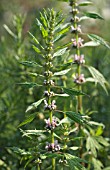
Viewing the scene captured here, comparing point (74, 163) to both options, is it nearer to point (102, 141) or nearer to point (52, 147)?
point (52, 147)

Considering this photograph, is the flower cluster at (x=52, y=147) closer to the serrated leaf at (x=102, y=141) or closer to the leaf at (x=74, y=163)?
the leaf at (x=74, y=163)

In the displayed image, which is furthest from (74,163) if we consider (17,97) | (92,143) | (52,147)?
(17,97)

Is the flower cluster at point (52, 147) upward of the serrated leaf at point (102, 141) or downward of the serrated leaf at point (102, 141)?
upward

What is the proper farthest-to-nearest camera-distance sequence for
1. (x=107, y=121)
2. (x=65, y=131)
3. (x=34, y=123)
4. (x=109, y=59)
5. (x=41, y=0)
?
(x=41, y=0) < (x=109, y=59) < (x=107, y=121) < (x=34, y=123) < (x=65, y=131)

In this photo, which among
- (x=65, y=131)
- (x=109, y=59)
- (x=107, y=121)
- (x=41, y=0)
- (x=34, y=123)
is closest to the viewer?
(x=65, y=131)

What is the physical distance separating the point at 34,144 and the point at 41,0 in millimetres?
2832

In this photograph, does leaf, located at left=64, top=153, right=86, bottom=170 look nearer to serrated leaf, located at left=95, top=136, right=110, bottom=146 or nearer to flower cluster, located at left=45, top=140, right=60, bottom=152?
flower cluster, located at left=45, top=140, right=60, bottom=152

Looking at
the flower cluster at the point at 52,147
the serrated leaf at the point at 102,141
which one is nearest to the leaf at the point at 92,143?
the serrated leaf at the point at 102,141

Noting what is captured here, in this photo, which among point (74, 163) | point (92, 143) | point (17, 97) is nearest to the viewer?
point (74, 163)

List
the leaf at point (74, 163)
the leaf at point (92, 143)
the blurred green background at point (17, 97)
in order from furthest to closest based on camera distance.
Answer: the blurred green background at point (17, 97)
the leaf at point (92, 143)
the leaf at point (74, 163)

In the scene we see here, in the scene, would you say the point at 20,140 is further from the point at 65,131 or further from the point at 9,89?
the point at 65,131

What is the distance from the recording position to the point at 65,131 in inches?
30.4

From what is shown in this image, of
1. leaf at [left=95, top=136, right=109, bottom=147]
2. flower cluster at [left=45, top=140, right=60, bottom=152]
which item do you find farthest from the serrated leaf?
flower cluster at [left=45, top=140, right=60, bottom=152]

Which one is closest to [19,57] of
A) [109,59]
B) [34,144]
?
[109,59]
